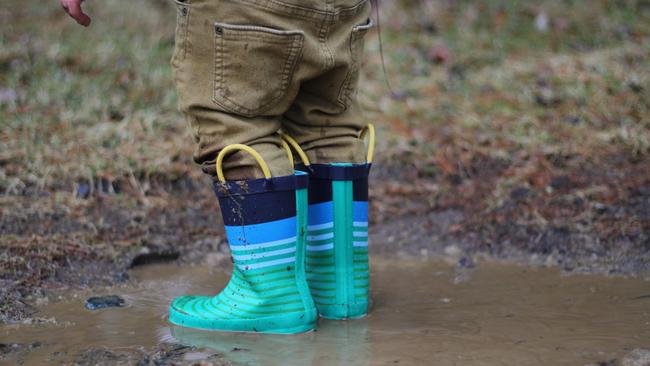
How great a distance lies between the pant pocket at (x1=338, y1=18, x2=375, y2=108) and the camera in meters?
2.07

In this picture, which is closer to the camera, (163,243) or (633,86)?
(163,243)

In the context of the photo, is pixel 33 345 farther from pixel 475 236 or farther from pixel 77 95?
pixel 77 95

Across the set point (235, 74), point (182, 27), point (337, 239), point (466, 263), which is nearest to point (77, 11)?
point (182, 27)

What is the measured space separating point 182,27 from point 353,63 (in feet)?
1.53

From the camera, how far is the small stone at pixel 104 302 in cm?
222

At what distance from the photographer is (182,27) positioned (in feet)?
6.36

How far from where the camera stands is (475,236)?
296 cm

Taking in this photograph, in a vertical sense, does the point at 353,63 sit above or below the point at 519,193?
above

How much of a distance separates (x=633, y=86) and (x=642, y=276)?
197cm

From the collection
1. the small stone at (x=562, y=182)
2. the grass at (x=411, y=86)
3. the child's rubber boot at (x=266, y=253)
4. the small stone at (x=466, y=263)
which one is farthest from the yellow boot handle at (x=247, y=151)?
the small stone at (x=562, y=182)

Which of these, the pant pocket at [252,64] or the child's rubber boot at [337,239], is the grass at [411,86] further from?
the pant pocket at [252,64]

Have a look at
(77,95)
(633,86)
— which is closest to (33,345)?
(77,95)

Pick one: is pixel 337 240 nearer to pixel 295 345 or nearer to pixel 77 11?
pixel 295 345

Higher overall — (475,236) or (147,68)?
(147,68)
